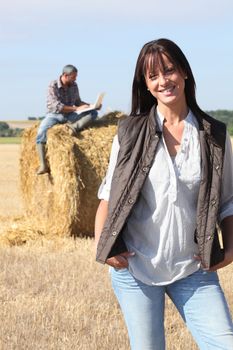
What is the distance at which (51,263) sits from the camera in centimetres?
777

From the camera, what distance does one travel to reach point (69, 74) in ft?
32.8

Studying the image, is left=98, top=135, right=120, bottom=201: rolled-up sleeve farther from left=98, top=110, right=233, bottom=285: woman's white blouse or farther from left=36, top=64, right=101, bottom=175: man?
left=36, top=64, right=101, bottom=175: man

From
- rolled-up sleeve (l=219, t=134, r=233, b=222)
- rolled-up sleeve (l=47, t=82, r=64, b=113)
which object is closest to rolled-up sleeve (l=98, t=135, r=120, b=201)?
rolled-up sleeve (l=219, t=134, r=233, b=222)

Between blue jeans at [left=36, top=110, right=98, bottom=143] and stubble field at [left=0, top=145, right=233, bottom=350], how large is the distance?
1.80 metres

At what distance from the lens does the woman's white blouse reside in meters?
3.01

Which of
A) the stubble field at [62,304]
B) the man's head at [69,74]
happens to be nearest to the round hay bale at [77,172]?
the man's head at [69,74]

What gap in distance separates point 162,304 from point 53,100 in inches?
282

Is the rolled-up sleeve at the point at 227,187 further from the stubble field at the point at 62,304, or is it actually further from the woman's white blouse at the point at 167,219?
the stubble field at the point at 62,304

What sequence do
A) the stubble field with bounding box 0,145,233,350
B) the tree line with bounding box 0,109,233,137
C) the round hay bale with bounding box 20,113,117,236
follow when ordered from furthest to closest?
the tree line with bounding box 0,109,233,137
the round hay bale with bounding box 20,113,117,236
the stubble field with bounding box 0,145,233,350

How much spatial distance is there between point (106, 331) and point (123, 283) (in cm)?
220

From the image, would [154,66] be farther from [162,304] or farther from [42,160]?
[42,160]

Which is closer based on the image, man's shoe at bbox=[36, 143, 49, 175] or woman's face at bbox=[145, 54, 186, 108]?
woman's face at bbox=[145, 54, 186, 108]

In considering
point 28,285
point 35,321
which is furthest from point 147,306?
point 28,285

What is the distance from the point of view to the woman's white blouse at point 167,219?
301 cm
